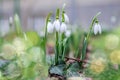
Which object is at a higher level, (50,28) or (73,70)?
(50,28)

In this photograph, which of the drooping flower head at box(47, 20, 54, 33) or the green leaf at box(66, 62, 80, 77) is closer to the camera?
the green leaf at box(66, 62, 80, 77)

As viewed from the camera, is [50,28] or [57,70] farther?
[50,28]

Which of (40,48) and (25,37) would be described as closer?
(40,48)

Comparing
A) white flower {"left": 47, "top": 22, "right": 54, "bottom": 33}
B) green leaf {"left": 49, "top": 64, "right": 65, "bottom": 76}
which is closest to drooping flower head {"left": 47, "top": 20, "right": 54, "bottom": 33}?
white flower {"left": 47, "top": 22, "right": 54, "bottom": 33}

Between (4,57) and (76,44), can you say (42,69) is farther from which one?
(76,44)

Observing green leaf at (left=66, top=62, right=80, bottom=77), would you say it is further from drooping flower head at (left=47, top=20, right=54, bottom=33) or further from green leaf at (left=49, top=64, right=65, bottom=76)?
drooping flower head at (left=47, top=20, right=54, bottom=33)

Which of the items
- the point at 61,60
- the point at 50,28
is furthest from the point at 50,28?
the point at 61,60

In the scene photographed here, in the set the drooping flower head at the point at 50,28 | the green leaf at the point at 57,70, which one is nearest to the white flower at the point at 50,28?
the drooping flower head at the point at 50,28

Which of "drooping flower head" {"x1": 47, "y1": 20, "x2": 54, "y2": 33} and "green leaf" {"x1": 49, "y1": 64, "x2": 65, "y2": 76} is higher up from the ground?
"drooping flower head" {"x1": 47, "y1": 20, "x2": 54, "y2": 33}

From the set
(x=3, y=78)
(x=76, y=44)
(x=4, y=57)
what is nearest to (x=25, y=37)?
(x=4, y=57)

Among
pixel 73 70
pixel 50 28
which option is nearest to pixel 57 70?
pixel 73 70

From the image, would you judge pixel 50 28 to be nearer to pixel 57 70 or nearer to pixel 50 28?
pixel 50 28
